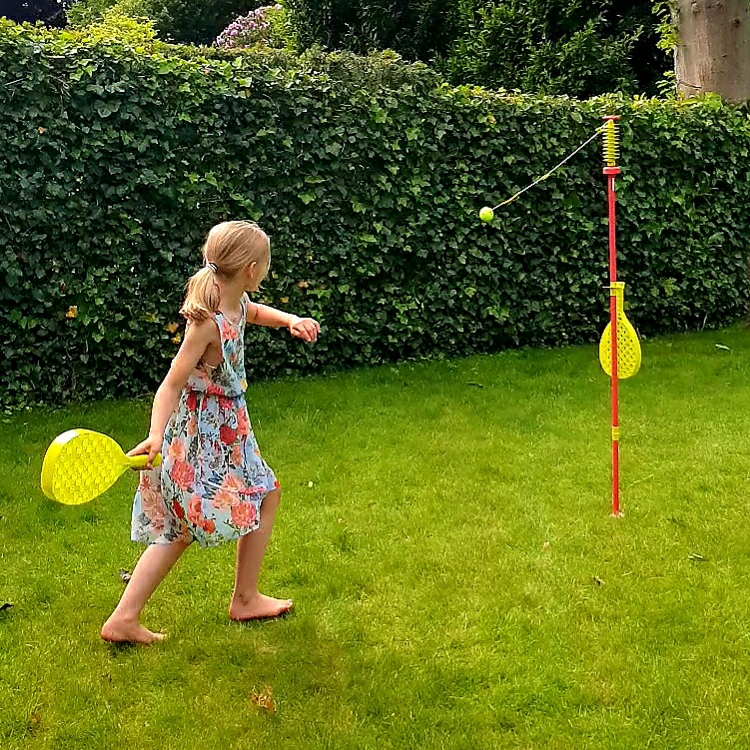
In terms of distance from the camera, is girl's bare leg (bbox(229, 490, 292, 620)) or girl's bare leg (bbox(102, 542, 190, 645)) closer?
girl's bare leg (bbox(102, 542, 190, 645))

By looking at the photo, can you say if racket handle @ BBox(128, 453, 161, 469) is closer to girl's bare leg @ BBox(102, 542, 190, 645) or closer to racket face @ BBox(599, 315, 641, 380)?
girl's bare leg @ BBox(102, 542, 190, 645)

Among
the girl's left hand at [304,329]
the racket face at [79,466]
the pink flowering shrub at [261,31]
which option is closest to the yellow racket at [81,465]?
the racket face at [79,466]

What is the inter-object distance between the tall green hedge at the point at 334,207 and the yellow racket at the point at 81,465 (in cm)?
353

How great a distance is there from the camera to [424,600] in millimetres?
3295

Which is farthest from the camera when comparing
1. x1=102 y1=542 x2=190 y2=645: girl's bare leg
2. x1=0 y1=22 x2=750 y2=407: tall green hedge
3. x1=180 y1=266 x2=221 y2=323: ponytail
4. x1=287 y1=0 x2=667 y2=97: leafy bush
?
x1=287 y1=0 x2=667 y2=97: leafy bush

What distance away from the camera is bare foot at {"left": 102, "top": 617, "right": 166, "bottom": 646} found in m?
2.93

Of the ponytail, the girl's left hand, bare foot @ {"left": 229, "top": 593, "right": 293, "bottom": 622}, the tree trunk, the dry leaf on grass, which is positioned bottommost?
the dry leaf on grass

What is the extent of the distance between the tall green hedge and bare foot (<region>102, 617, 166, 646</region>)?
3.39m

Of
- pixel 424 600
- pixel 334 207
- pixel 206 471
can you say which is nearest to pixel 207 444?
pixel 206 471

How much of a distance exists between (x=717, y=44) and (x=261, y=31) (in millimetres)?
8263

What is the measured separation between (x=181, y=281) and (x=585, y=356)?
3.55 meters

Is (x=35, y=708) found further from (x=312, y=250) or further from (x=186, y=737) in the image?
(x=312, y=250)

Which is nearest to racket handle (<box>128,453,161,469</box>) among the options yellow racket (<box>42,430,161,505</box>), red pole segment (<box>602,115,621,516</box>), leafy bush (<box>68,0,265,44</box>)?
yellow racket (<box>42,430,161,505</box>)

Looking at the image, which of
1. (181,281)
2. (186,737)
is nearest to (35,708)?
(186,737)
